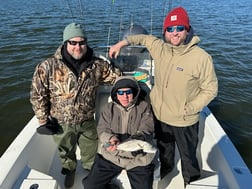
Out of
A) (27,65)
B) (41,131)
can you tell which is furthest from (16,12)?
(41,131)

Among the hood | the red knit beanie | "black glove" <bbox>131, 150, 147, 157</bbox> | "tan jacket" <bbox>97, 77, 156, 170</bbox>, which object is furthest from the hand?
the red knit beanie

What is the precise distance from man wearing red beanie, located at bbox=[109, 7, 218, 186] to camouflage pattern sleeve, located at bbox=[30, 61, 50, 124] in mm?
698

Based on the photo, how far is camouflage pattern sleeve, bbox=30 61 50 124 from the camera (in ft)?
7.73

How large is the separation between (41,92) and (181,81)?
1253 mm

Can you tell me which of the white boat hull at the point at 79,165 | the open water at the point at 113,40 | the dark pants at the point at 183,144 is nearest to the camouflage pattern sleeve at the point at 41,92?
the white boat hull at the point at 79,165

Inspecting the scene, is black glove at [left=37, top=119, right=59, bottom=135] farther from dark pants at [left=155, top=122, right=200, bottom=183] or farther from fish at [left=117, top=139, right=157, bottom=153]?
dark pants at [left=155, top=122, right=200, bottom=183]

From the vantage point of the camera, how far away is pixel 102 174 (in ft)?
8.07

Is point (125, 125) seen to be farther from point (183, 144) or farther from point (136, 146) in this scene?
point (183, 144)

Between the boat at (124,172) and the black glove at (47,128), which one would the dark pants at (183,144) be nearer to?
the boat at (124,172)

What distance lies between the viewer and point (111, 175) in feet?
8.20

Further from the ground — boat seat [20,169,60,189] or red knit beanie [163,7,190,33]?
red knit beanie [163,7,190,33]

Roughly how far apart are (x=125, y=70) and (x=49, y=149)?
141 centimetres

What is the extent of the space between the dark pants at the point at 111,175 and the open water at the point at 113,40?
234 centimetres

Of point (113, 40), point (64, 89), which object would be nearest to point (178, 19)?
point (64, 89)
